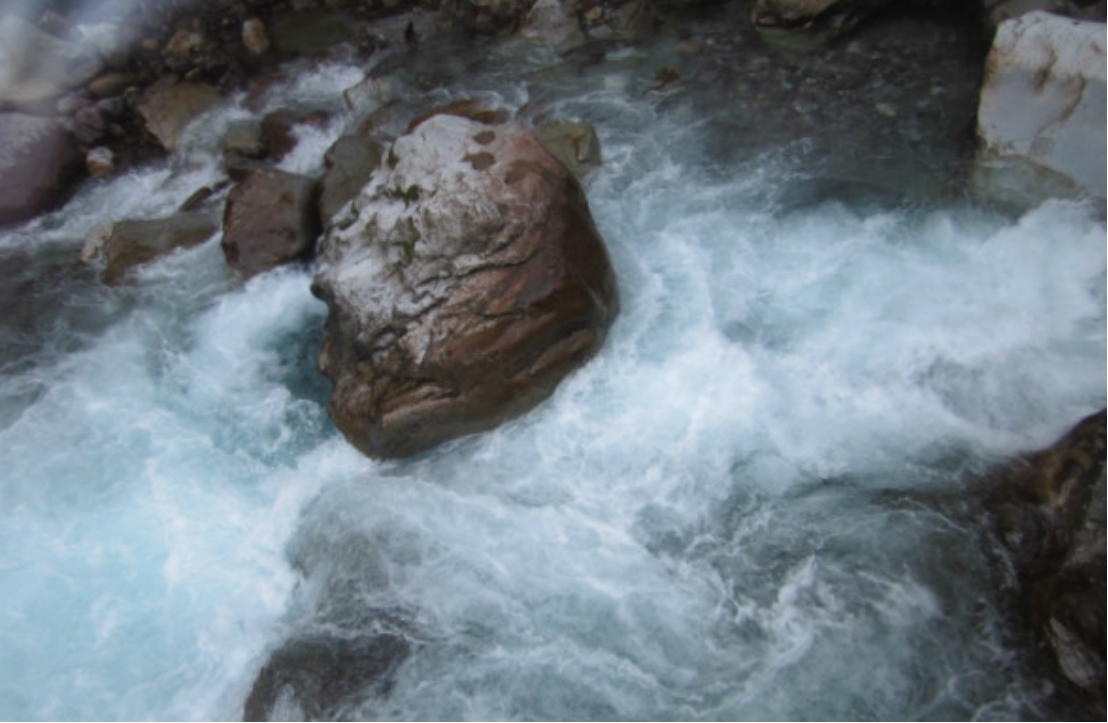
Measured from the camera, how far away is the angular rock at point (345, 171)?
7520mm

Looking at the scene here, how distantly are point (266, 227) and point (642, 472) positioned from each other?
4328 mm

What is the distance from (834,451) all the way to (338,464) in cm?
355

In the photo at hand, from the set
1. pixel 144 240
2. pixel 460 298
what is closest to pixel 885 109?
pixel 460 298

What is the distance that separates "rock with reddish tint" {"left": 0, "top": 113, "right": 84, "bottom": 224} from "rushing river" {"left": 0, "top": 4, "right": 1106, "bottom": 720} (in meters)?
1.06

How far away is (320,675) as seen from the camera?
483 centimetres

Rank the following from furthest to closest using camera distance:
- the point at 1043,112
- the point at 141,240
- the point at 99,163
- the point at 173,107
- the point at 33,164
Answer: the point at 173,107
the point at 99,163
the point at 33,164
the point at 141,240
the point at 1043,112

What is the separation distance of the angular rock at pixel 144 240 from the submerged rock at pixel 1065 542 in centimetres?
731

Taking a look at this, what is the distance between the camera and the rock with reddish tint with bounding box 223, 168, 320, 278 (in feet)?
24.6

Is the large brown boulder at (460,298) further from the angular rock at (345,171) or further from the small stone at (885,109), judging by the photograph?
the small stone at (885,109)

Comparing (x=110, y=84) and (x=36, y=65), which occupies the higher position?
(x=36, y=65)

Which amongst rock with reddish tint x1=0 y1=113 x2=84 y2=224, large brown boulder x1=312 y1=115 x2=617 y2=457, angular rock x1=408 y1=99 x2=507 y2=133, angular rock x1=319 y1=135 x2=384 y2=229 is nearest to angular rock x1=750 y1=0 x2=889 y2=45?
angular rock x1=408 y1=99 x2=507 y2=133

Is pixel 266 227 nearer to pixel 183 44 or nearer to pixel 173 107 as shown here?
pixel 173 107

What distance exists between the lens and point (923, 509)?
5.03 metres

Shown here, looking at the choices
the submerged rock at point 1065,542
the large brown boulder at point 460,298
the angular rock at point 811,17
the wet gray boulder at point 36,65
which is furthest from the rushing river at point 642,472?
the wet gray boulder at point 36,65
